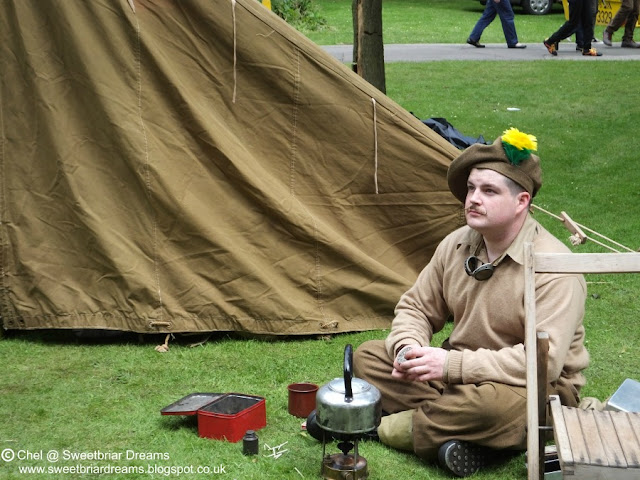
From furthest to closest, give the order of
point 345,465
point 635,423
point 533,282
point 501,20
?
point 501,20 < point 345,465 < point 533,282 < point 635,423

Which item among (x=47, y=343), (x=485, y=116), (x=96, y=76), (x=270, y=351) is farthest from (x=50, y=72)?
(x=485, y=116)

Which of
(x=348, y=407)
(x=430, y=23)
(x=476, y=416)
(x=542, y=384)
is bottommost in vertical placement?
(x=430, y=23)

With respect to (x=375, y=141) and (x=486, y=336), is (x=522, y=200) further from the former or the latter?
(x=375, y=141)

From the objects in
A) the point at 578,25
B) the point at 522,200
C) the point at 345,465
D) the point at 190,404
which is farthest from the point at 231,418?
the point at 578,25

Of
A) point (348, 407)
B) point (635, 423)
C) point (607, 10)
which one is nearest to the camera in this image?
point (635, 423)

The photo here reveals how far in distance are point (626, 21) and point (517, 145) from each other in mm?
13376

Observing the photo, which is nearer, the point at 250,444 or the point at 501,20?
the point at 250,444

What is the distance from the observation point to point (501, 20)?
1574cm

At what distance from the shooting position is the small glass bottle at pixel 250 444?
3.79 meters

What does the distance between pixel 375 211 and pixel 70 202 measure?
1.62 metres

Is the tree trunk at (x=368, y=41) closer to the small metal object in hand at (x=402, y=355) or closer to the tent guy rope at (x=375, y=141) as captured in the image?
the tent guy rope at (x=375, y=141)

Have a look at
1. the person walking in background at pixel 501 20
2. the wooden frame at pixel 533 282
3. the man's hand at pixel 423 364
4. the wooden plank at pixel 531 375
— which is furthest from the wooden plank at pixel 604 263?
the person walking in background at pixel 501 20

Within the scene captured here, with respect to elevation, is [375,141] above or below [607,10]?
above

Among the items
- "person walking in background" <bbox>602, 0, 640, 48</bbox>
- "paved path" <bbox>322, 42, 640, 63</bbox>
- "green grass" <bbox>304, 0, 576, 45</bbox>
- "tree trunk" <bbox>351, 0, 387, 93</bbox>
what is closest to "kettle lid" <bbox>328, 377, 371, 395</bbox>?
"tree trunk" <bbox>351, 0, 387, 93</bbox>
